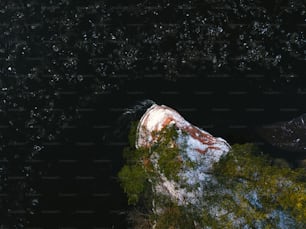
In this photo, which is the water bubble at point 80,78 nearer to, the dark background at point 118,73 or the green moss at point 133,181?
the dark background at point 118,73

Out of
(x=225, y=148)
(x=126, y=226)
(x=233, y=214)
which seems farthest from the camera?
(x=126, y=226)

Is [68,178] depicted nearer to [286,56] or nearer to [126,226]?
[126,226]

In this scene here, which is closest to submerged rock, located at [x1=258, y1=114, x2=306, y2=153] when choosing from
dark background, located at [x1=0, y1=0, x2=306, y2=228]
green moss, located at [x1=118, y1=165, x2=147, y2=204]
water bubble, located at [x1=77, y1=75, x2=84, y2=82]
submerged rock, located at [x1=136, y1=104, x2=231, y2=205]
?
dark background, located at [x1=0, y1=0, x2=306, y2=228]

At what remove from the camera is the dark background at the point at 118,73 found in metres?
3.60

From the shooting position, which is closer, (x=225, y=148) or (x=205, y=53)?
(x=225, y=148)

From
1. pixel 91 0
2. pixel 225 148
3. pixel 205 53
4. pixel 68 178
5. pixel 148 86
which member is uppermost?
pixel 91 0

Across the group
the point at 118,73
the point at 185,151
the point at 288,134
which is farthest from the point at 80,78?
the point at 288,134

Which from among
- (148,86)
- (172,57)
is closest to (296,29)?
(172,57)

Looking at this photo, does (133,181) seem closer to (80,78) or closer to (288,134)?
(80,78)

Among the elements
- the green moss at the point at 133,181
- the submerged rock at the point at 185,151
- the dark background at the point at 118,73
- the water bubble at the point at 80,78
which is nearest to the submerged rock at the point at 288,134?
the dark background at the point at 118,73

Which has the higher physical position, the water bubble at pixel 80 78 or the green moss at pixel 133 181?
the water bubble at pixel 80 78

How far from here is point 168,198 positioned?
10.4ft

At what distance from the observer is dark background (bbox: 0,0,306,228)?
Answer: 11.8 feet

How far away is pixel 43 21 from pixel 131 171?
1.28m
